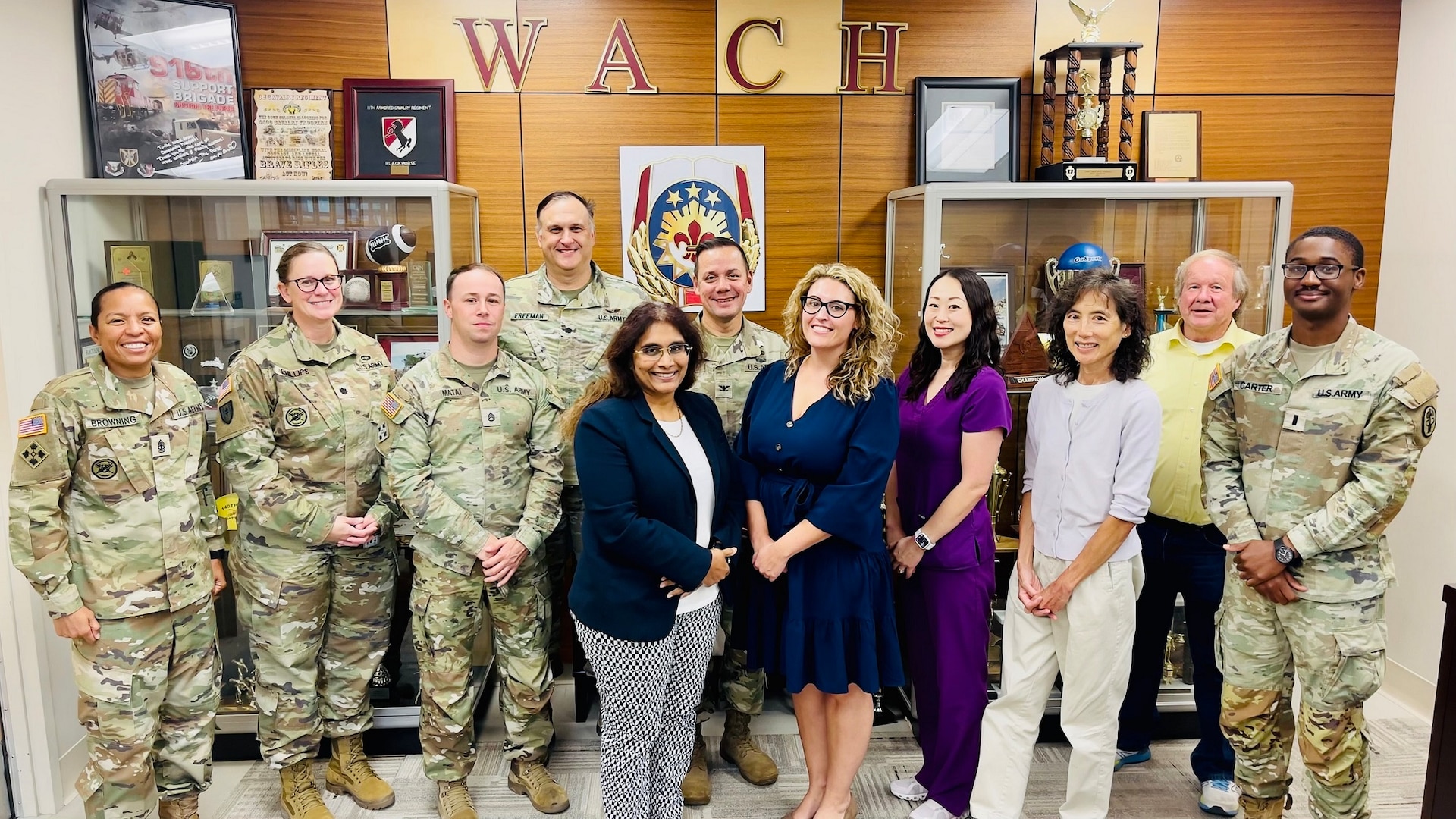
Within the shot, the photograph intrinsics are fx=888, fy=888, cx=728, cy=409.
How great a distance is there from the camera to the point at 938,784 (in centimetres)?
286

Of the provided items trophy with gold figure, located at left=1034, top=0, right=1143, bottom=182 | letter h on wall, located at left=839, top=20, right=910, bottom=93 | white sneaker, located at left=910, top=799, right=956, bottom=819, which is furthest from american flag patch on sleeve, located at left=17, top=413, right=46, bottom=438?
trophy with gold figure, located at left=1034, top=0, right=1143, bottom=182

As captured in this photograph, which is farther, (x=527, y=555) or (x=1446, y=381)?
(x=1446, y=381)

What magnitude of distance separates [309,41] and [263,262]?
0.98 m

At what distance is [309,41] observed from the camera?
361 centimetres

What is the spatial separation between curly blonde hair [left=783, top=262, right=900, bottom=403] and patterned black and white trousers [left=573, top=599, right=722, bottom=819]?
2.42 ft

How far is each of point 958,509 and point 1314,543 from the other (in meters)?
0.90

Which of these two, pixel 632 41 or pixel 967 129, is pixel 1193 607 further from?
pixel 632 41

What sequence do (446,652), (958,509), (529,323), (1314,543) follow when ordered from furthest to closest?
(529,323)
(446,652)
(958,509)
(1314,543)

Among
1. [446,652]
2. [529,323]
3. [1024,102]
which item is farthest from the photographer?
[1024,102]

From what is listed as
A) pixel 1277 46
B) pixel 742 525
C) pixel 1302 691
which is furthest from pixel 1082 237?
pixel 742 525

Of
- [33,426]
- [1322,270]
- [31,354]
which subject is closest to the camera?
[1322,270]

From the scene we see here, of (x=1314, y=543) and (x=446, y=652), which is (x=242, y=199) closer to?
(x=446, y=652)

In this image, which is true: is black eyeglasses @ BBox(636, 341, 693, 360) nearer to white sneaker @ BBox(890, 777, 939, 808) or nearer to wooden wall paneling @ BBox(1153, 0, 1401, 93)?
white sneaker @ BBox(890, 777, 939, 808)

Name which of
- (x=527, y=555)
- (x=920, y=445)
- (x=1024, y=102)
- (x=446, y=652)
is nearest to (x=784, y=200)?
(x=1024, y=102)
